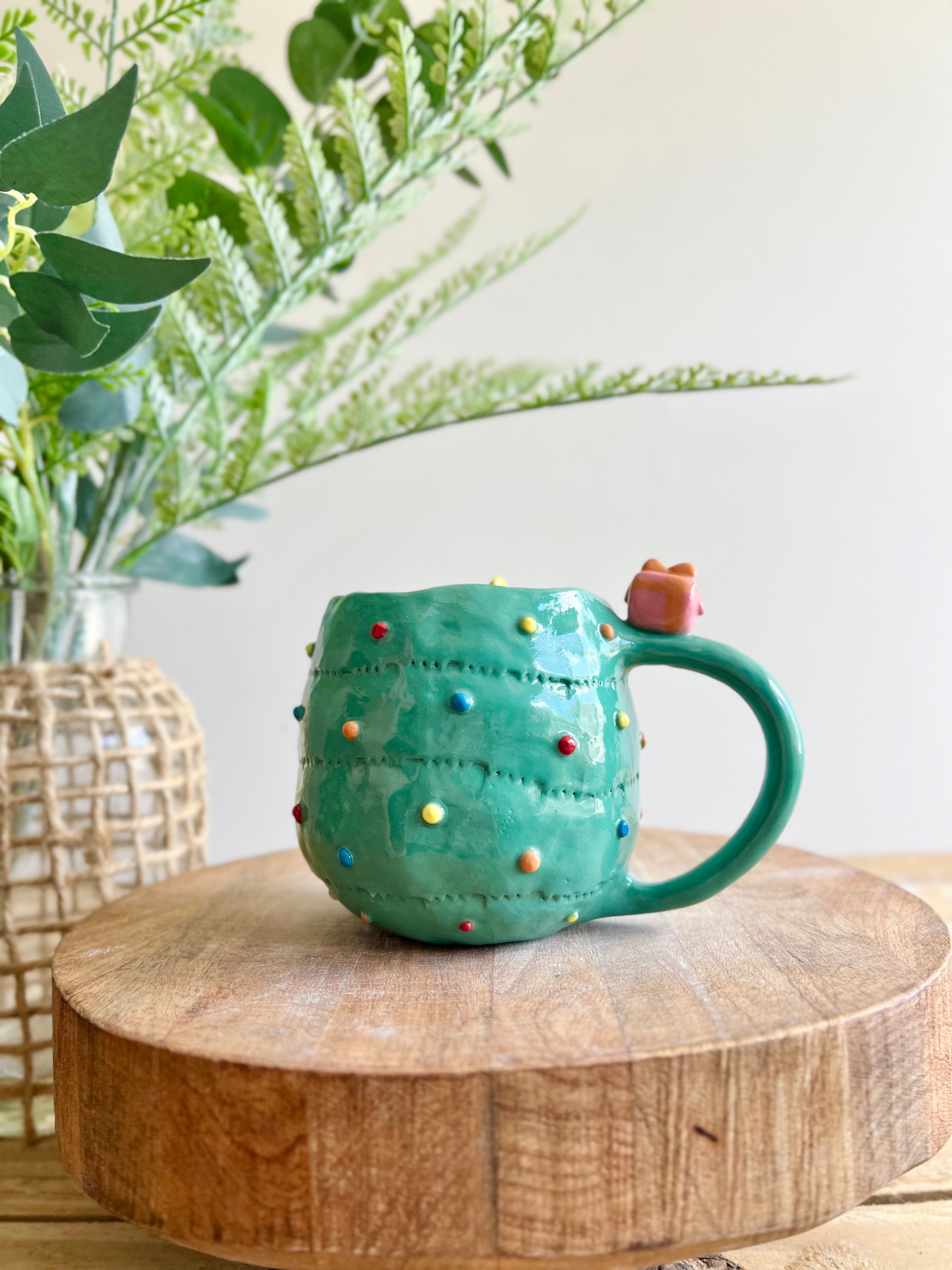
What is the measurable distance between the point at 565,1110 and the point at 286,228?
1.50 ft

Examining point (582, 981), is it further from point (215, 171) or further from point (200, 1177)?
Result: point (215, 171)

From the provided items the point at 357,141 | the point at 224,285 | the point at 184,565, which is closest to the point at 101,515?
the point at 184,565

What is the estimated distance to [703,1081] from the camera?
29cm

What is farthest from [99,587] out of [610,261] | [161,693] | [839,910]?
[610,261]

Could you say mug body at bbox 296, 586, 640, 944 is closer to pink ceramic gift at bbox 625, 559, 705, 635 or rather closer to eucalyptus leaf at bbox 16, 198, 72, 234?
pink ceramic gift at bbox 625, 559, 705, 635

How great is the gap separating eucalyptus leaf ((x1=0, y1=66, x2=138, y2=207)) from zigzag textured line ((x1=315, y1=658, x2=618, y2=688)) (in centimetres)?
20

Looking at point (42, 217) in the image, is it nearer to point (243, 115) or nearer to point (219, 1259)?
point (243, 115)

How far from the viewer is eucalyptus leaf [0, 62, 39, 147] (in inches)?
12.6

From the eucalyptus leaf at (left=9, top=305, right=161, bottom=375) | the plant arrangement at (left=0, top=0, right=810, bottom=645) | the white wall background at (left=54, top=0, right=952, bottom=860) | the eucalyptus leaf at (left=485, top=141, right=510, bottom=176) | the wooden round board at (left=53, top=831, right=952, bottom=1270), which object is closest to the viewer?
the wooden round board at (left=53, top=831, right=952, bottom=1270)

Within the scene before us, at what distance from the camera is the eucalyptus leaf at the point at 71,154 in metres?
0.30

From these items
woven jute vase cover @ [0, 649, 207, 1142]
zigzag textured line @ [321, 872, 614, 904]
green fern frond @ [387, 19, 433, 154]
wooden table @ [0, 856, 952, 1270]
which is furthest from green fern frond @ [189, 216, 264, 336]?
wooden table @ [0, 856, 952, 1270]

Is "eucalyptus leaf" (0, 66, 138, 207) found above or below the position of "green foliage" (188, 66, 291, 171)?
below

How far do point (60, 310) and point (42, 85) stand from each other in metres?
0.07

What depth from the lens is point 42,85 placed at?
34 centimetres
